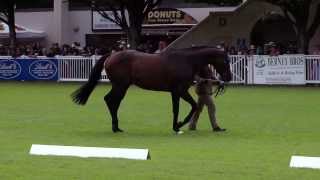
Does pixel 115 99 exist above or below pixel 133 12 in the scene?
below

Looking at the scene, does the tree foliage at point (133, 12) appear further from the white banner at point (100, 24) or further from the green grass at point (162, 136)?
the green grass at point (162, 136)

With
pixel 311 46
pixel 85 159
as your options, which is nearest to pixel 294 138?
pixel 85 159

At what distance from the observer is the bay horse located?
15.7 meters

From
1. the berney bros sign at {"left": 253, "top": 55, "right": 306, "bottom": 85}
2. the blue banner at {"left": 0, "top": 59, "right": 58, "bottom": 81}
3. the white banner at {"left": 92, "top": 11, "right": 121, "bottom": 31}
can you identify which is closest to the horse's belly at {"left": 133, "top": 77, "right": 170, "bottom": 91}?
the berney bros sign at {"left": 253, "top": 55, "right": 306, "bottom": 85}

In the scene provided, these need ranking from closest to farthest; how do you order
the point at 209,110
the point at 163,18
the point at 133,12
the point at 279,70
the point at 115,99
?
the point at 115,99, the point at 209,110, the point at 279,70, the point at 133,12, the point at 163,18

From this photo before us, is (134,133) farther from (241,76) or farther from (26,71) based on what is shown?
(26,71)

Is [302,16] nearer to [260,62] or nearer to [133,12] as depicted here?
[260,62]

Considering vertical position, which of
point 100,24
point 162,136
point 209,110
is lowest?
point 162,136

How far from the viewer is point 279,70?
32.3 m

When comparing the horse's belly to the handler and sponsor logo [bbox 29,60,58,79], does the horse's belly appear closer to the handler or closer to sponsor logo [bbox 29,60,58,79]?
the handler

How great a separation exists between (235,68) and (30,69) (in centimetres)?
967

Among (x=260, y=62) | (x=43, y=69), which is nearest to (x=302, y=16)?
(x=260, y=62)

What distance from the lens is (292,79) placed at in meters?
32.0

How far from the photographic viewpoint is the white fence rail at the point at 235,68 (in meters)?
31.9
